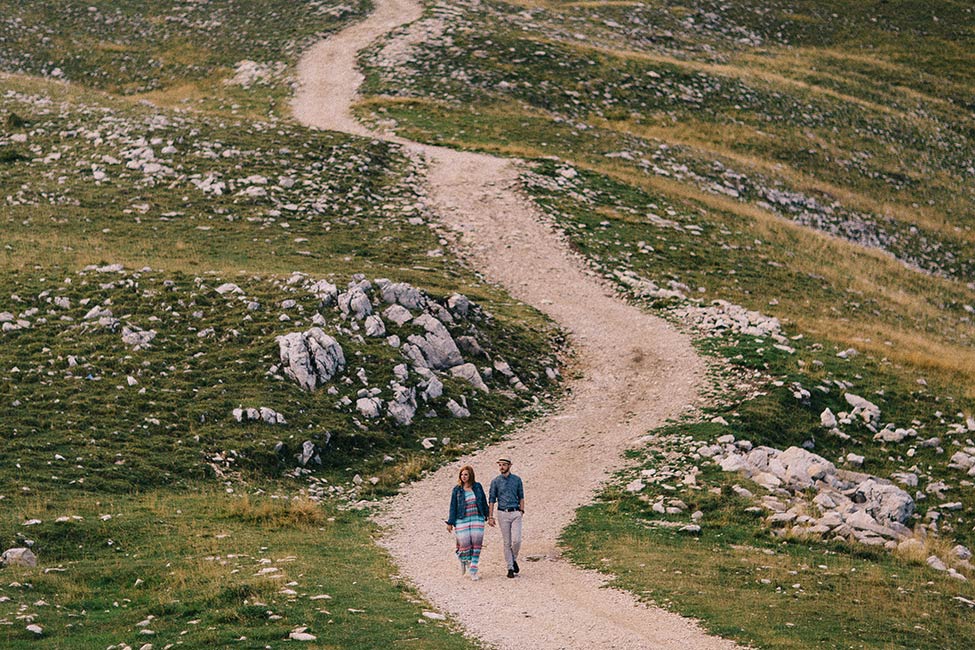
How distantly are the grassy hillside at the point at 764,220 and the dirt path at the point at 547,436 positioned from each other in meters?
1.01

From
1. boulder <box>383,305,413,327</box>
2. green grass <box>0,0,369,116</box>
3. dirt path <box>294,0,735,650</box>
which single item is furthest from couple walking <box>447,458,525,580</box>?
green grass <box>0,0,369,116</box>

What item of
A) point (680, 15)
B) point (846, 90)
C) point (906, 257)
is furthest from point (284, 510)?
point (680, 15)

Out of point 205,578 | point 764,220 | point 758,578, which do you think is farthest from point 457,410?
point 764,220

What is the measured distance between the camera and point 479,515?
19625 millimetres

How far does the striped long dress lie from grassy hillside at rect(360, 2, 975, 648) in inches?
109

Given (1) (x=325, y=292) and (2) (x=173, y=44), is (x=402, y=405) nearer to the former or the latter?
(1) (x=325, y=292)

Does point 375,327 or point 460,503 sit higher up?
point 460,503

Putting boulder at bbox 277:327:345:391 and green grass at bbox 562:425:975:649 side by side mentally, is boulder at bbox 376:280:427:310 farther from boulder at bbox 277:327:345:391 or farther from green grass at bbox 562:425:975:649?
green grass at bbox 562:425:975:649

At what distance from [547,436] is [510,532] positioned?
9.53 metres

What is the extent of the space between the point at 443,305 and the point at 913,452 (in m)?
16.0

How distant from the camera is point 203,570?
1836cm

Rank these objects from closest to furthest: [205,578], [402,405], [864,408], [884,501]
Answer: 1. [205,578]
2. [884,501]
3. [402,405]
4. [864,408]

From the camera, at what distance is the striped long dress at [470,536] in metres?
19.4

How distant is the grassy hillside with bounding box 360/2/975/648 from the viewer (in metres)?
20.7
